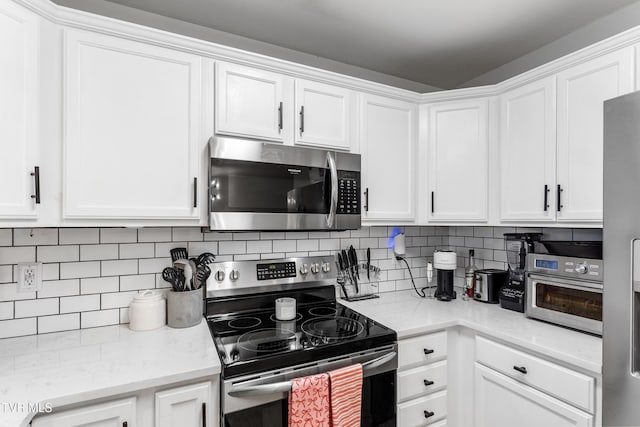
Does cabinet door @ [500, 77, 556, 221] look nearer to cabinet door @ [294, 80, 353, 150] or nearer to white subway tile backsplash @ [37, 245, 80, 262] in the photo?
cabinet door @ [294, 80, 353, 150]

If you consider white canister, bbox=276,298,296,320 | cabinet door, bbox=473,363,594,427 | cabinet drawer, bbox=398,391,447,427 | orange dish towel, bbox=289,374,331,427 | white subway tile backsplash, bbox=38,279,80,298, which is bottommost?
cabinet drawer, bbox=398,391,447,427

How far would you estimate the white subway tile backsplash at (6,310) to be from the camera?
1.46 metres

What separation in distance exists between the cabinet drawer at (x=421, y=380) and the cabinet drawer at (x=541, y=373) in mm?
212

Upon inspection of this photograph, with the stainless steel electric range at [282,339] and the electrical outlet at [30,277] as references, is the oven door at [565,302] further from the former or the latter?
the electrical outlet at [30,277]

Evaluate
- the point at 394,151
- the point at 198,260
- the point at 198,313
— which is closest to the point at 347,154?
the point at 394,151

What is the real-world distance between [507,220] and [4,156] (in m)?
2.31

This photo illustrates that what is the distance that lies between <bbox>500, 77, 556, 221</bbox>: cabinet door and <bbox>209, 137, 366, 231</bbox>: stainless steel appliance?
0.87 metres

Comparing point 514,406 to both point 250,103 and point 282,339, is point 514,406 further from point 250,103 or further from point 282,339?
point 250,103

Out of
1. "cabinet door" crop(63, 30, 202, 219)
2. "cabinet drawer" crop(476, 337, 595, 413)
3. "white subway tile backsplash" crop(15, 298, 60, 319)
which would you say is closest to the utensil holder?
"cabinet door" crop(63, 30, 202, 219)

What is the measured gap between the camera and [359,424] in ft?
4.78

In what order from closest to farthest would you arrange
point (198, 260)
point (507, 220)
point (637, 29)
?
point (637, 29)
point (198, 260)
point (507, 220)

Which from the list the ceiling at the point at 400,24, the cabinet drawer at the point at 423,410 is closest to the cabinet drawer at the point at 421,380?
the cabinet drawer at the point at 423,410

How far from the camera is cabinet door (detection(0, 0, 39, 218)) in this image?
114cm

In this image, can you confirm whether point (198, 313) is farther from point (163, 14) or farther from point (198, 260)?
point (163, 14)
